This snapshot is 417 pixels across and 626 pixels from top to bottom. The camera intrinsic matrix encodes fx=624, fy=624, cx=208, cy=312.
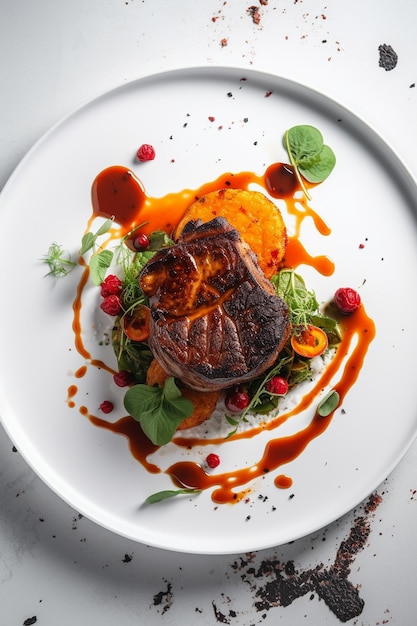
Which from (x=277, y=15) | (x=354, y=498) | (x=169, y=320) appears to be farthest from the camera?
(x=277, y=15)

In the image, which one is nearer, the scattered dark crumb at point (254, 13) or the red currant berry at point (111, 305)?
the red currant berry at point (111, 305)

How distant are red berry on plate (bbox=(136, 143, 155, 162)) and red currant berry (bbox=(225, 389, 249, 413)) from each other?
2.03 meters

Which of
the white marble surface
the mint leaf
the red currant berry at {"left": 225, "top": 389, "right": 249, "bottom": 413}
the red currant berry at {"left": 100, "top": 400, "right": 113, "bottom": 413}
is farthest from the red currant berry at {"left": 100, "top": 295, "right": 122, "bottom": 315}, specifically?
the white marble surface

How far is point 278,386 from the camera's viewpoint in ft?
16.3

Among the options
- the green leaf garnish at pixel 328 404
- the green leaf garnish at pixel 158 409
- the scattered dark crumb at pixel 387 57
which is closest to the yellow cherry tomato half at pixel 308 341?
the green leaf garnish at pixel 328 404

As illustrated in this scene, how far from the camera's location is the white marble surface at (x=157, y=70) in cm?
516

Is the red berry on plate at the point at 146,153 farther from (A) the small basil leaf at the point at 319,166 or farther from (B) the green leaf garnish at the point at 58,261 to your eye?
(A) the small basil leaf at the point at 319,166

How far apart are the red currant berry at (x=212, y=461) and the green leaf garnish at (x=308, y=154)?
89.3 inches

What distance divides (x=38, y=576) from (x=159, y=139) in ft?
12.3

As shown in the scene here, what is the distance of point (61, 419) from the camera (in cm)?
506

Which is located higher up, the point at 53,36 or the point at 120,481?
the point at 53,36

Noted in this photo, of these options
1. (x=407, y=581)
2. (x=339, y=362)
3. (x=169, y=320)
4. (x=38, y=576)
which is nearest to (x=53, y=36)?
(x=169, y=320)

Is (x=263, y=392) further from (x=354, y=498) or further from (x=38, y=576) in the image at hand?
(x=38, y=576)

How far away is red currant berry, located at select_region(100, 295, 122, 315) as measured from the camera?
499 cm
